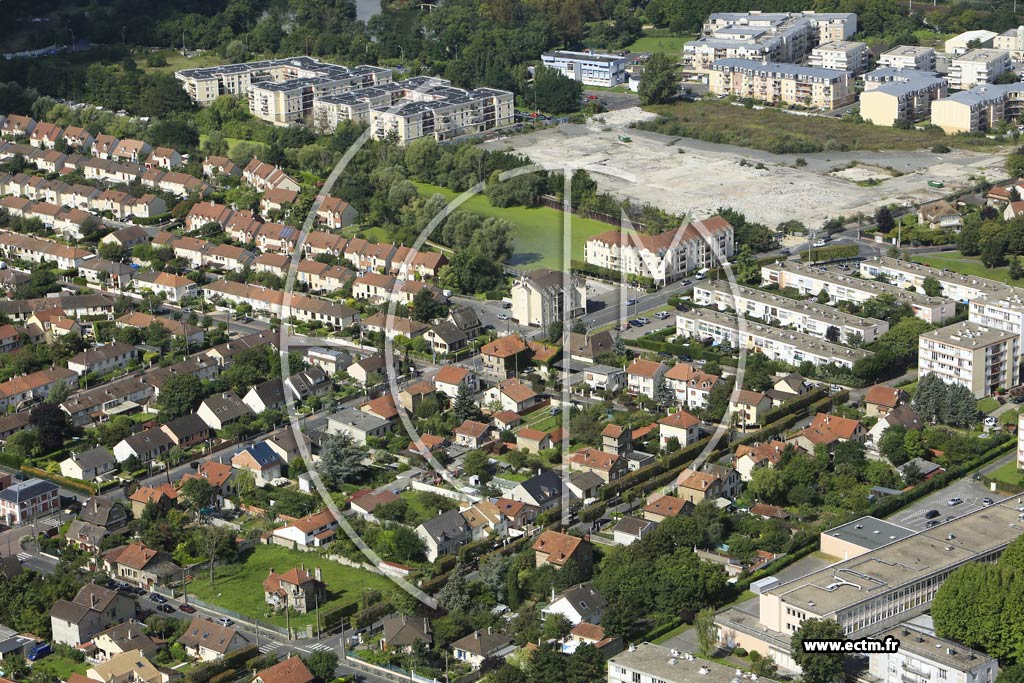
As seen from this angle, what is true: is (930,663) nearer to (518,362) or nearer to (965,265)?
(518,362)

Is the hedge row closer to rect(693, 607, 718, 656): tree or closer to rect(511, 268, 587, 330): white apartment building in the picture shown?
rect(511, 268, 587, 330): white apartment building

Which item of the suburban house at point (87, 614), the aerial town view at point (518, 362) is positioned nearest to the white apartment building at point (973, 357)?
the aerial town view at point (518, 362)

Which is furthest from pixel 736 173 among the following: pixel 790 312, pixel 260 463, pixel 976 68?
pixel 260 463

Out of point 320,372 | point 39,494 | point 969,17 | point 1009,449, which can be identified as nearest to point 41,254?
point 320,372

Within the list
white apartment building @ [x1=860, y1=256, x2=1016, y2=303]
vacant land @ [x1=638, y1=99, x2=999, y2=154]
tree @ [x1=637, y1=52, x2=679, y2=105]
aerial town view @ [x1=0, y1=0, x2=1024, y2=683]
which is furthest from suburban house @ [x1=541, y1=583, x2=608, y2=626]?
tree @ [x1=637, y1=52, x2=679, y2=105]

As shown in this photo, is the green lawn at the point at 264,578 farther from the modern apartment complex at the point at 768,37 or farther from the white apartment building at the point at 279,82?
the modern apartment complex at the point at 768,37

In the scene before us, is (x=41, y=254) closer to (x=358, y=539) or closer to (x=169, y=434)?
(x=169, y=434)
